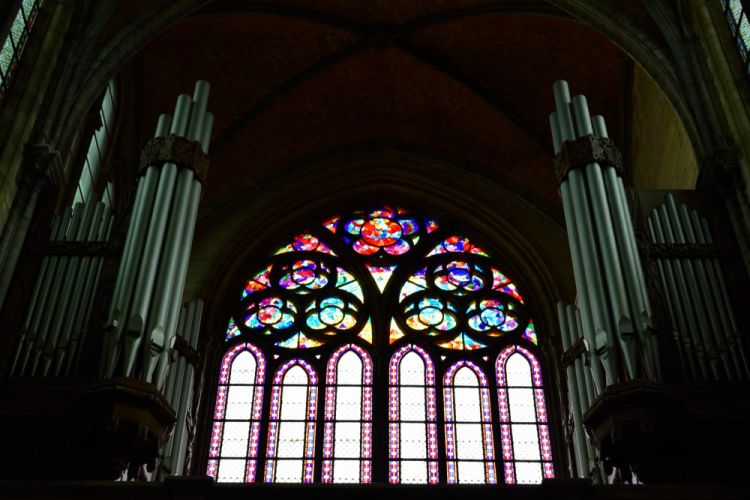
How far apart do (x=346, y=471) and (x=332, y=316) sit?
8.80 ft

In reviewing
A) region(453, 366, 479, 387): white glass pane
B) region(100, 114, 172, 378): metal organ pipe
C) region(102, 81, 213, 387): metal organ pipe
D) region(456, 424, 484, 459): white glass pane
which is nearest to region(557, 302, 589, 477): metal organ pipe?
region(456, 424, 484, 459): white glass pane

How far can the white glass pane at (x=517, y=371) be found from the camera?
14.2 metres

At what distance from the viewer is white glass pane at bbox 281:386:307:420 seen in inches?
540

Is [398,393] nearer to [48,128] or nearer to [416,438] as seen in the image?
[416,438]

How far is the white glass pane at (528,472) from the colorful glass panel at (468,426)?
0.33m

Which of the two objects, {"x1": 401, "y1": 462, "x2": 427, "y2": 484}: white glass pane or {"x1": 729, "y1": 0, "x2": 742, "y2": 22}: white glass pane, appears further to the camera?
{"x1": 401, "y1": 462, "x2": 427, "y2": 484}: white glass pane

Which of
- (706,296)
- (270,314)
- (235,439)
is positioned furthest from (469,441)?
(706,296)

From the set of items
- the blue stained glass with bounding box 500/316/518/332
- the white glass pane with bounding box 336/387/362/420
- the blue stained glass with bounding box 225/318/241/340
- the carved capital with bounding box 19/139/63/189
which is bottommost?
the white glass pane with bounding box 336/387/362/420

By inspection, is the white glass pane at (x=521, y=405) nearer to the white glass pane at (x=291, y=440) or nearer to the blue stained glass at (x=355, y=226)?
the white glass pane at (x=291, y=440)

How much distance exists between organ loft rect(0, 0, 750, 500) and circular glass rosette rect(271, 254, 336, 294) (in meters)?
0.04

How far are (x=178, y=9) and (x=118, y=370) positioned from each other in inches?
224

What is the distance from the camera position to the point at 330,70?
15.4m

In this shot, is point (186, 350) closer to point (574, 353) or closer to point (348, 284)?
point (348, 284)

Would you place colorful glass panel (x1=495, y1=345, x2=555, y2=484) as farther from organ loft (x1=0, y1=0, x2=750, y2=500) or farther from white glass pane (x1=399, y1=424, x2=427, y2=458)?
white glass pane (x1=399, y1=424, x2=427, y2=458)
